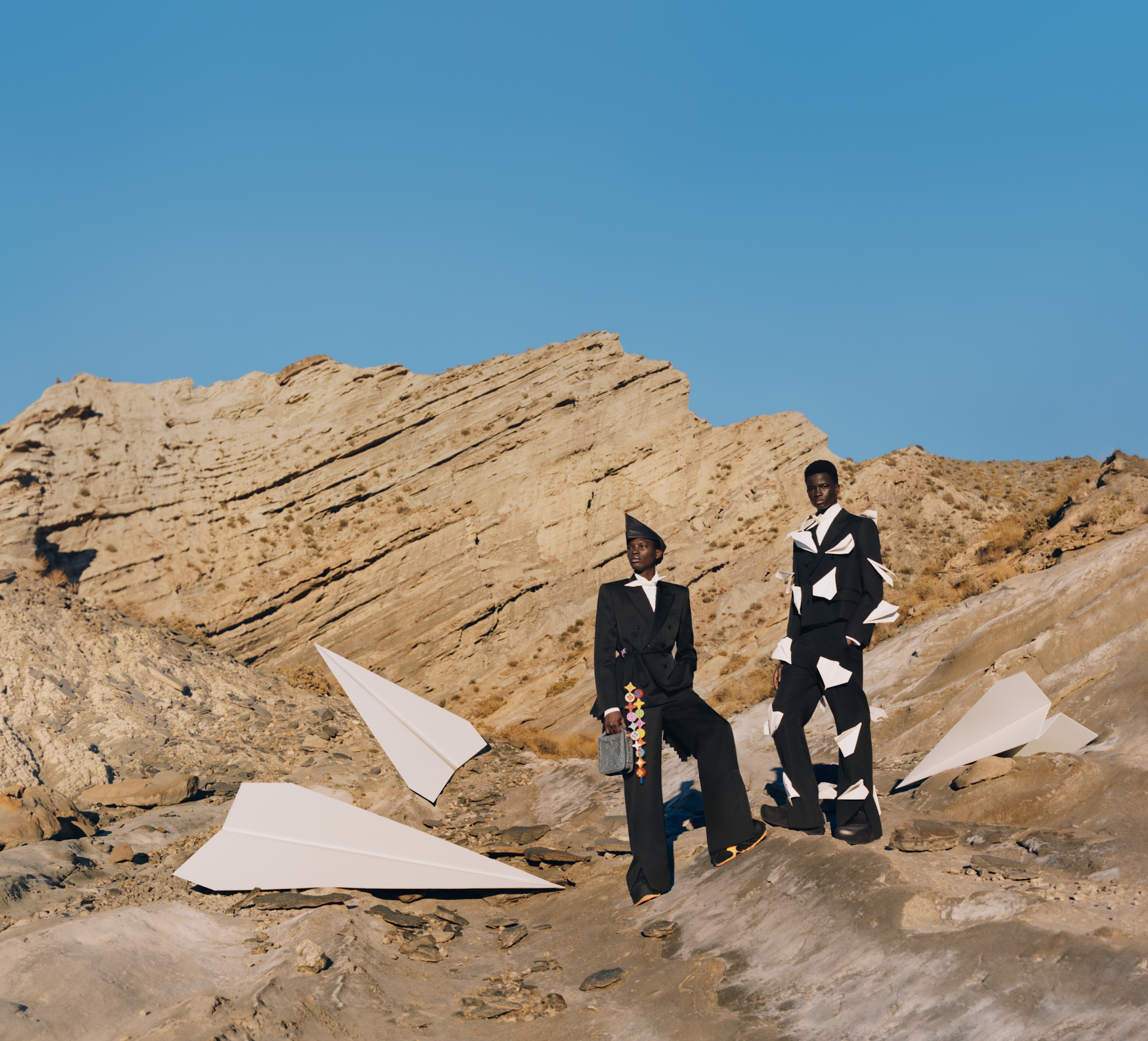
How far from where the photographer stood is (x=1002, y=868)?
431 cm

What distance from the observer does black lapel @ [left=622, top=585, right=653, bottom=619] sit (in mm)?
5535

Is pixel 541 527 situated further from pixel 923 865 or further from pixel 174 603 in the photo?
pixel 923 865

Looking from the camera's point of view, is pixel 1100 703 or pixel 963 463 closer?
pixel 1100 703

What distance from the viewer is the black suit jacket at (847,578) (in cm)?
525

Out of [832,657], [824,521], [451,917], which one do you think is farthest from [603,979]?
[824,521]

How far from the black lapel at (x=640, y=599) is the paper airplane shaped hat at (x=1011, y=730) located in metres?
2.47

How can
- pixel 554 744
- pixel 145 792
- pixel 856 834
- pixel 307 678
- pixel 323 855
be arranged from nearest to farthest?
pixel 856 834 < pixel 323 855 < pixel 145 792 < pixel 554 744 < pixel 307 678

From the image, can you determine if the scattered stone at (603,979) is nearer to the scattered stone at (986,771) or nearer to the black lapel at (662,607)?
the black lapel at (662,607)

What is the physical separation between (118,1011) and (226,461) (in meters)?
21.3

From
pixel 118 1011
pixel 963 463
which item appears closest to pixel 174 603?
pixel 118 1011

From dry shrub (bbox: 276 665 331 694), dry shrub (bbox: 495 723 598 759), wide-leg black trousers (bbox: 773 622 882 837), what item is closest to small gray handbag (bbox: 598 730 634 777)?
wide-leg black trousers (bbox: 773 622 882 837)

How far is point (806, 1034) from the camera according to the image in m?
3.44

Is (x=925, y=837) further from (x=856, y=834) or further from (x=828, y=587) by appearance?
(x=828, y=587)

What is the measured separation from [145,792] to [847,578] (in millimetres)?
9386
